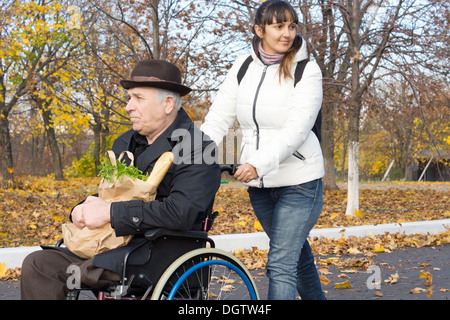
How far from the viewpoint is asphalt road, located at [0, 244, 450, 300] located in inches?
179

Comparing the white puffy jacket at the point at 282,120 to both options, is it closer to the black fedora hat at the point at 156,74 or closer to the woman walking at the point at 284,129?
the woman walking at the point at 284,129

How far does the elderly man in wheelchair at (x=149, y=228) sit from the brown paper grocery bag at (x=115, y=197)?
41mm

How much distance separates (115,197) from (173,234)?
1.11 ft

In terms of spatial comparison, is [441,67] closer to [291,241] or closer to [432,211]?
[432,211]

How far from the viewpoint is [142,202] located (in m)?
2.59

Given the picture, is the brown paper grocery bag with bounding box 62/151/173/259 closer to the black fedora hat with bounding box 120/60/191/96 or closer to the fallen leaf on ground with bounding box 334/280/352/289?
the black fedora hat with bounding box 120/60/191/96

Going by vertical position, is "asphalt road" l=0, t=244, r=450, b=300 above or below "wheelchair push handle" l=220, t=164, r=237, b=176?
below

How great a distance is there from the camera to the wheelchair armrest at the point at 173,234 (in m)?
2.51

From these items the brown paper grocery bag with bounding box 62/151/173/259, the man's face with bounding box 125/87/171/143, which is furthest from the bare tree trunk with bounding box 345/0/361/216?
the brown paper grocery bag with bounding box 62/151/173/259

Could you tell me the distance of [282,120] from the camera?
289 cm

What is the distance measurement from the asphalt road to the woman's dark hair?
2.34 m

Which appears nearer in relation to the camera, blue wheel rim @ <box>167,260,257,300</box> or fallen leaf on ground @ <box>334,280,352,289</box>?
blue wheel rim @ <box>167,260,257,300</box>

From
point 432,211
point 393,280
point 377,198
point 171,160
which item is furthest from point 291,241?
point 377,198

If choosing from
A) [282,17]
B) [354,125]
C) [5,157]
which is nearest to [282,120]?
[282,17]
